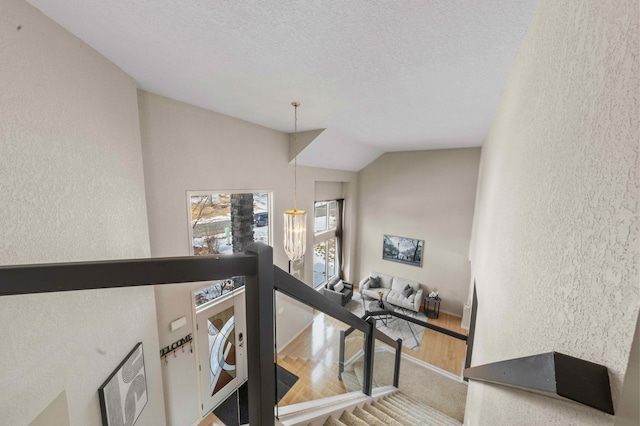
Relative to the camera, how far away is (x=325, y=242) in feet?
22.3

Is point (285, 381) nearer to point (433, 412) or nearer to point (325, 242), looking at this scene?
point (433, 412)

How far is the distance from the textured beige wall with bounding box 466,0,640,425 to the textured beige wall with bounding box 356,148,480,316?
17.0 ft

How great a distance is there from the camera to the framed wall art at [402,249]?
6363mm

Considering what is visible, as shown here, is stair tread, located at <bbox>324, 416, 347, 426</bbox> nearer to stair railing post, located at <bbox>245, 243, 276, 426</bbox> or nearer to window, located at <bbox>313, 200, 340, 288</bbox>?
stair railing post, located at <bbox>245, 243, 276, 426</bbox>

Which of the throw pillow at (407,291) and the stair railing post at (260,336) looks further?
the throw pillow at (407,291)

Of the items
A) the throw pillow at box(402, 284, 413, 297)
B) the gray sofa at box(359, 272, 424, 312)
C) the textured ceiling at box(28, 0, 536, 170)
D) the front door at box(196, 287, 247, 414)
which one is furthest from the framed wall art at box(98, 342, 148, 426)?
the throw pillow at box(402, 284, 413, 297)

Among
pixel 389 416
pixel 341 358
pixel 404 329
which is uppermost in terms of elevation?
pixel 341 358

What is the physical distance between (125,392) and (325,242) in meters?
5.21

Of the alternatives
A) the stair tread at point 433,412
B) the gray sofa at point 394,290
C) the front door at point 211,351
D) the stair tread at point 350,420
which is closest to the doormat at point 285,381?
the stair tread at point 350,420

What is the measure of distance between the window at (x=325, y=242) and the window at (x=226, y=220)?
2.31 metres

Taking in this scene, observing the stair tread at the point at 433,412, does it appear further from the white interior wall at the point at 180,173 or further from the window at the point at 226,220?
the window at the point at 226,220

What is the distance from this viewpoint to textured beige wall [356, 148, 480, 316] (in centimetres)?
565

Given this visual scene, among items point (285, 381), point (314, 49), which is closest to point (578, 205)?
point (285, 381)

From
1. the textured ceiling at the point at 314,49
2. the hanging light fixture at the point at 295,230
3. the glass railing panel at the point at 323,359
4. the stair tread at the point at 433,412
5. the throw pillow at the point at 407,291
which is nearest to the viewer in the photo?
the textured ceiling at the point at 314,49
